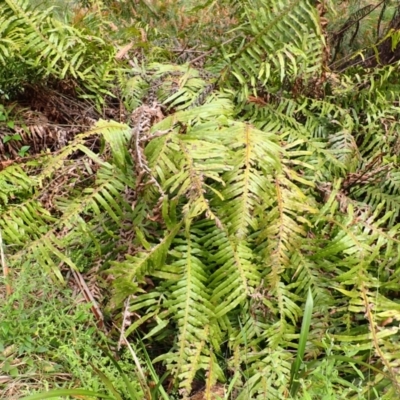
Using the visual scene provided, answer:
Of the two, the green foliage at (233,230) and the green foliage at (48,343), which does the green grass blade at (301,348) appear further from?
the green foliage at (48,343)

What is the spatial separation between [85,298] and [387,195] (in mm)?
1262

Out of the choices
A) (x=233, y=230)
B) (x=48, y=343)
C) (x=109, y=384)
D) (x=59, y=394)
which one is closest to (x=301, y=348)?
(x=233, y=230)

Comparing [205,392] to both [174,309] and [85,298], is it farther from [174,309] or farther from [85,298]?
[85,298]

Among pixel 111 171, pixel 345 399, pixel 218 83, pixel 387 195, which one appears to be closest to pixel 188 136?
pixel 111 171

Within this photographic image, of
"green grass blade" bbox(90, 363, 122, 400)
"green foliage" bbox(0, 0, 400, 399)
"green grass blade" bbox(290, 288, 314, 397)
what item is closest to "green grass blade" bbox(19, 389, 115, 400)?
"green grass blade" bbox(90, 363, 122, 400)

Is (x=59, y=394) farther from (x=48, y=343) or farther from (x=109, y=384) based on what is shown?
(x=48, y=343)

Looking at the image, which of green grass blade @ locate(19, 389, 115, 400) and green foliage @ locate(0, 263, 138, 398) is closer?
green grass blade @ locate(19, 389, 115, 400)

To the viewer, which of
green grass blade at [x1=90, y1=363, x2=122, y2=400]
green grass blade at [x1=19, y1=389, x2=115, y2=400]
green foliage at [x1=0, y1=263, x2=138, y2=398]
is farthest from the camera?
green foliage at [x1=0, y1=263, x2=138, y2=398]

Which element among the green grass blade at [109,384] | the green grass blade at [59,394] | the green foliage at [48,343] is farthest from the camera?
the green foliage at [48,343]

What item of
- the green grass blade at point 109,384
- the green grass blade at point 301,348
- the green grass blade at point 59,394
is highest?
the green grass blade at point 59,394

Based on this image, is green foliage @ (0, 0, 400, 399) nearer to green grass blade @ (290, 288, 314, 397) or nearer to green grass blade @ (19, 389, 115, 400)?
green grass blade @ (290, 288, 314, 397)

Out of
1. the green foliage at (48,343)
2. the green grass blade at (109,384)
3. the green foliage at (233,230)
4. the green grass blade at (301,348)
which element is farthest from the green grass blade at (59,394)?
the green grass blade at (301,348)

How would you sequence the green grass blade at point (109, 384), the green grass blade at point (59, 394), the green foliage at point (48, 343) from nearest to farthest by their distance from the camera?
the green grass blade at point (59, 394)
the green grass blade at point (109, 384)
the green foliage at point (48, 343)

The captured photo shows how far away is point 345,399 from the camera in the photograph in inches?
52.2
